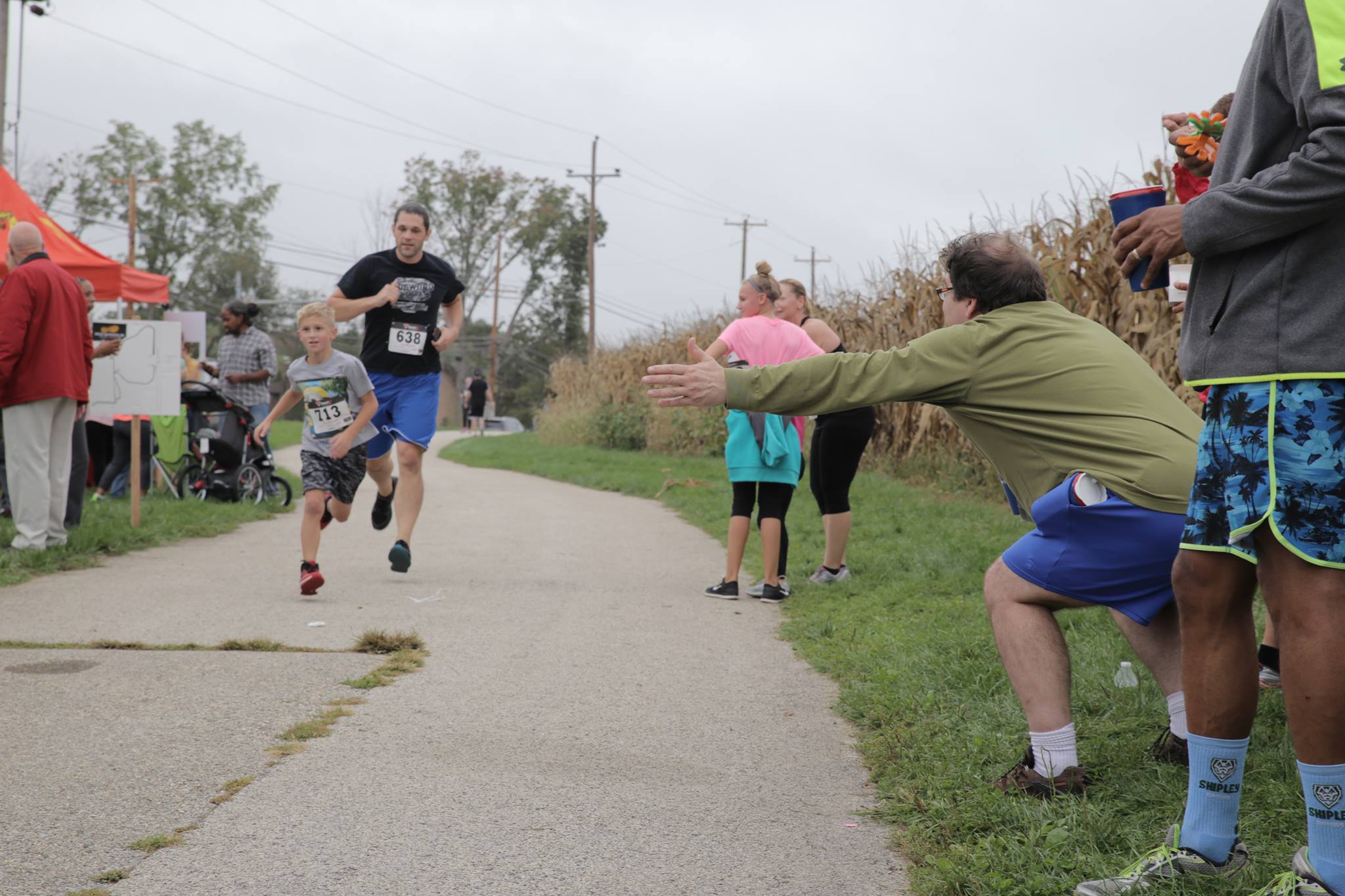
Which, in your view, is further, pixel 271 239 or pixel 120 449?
pixel 271 239

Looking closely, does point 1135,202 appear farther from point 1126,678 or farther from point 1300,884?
point 1126,678

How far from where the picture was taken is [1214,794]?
2664 mm

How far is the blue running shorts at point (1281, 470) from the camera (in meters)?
2.36

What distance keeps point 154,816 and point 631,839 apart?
4.15ft

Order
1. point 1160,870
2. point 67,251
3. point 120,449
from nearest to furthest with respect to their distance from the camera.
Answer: point 1160,870
point 67,251
point 120,449

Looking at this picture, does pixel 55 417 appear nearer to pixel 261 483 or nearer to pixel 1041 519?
pixel 261 483

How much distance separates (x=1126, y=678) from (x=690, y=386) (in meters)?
2.28

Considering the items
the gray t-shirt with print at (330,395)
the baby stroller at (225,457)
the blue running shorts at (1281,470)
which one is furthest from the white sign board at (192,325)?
the blue running shorts at (1281,470)

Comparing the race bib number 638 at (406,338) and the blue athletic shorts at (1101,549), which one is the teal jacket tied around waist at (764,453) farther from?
the blue athletic shorts at (1101,549)

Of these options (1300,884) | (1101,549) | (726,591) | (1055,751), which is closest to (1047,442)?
(1101,549)

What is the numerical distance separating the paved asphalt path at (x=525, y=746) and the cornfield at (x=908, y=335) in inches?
177

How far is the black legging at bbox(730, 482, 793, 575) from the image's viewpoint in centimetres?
760

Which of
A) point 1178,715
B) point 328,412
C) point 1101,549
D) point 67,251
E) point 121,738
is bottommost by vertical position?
point 121,738

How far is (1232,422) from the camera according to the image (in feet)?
8.20
